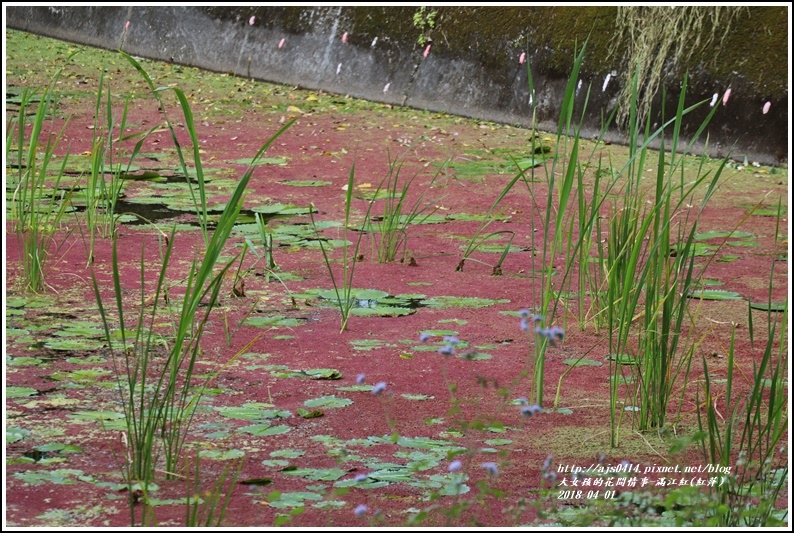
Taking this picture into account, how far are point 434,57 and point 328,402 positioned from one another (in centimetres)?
575

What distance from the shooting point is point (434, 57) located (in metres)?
7.95

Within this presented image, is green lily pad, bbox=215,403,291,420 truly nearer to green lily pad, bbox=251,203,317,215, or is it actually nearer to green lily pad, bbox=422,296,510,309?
green lily pad, bbox=422,296,510,309

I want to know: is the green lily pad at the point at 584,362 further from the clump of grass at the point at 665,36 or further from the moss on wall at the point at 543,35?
the clump of grass at the point at 665,36

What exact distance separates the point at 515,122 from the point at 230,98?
222cm

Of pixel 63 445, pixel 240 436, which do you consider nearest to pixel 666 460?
pixel 240 436

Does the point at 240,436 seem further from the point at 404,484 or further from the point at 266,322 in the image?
the point at 266,322

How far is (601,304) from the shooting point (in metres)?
3.25

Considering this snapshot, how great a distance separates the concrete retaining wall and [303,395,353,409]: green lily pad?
4.12m

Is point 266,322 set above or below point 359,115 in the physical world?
below

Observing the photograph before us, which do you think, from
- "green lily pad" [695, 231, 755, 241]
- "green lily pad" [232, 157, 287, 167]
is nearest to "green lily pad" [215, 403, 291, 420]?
"green lily pad" [695, 231, 755, 241]

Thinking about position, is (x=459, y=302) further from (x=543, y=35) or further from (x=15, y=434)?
(x=543, y=35)

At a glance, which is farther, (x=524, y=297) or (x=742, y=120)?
(x=742, y=120)

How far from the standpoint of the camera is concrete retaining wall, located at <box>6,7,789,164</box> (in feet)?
21.7

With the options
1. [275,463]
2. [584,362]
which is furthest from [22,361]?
[584,362]
